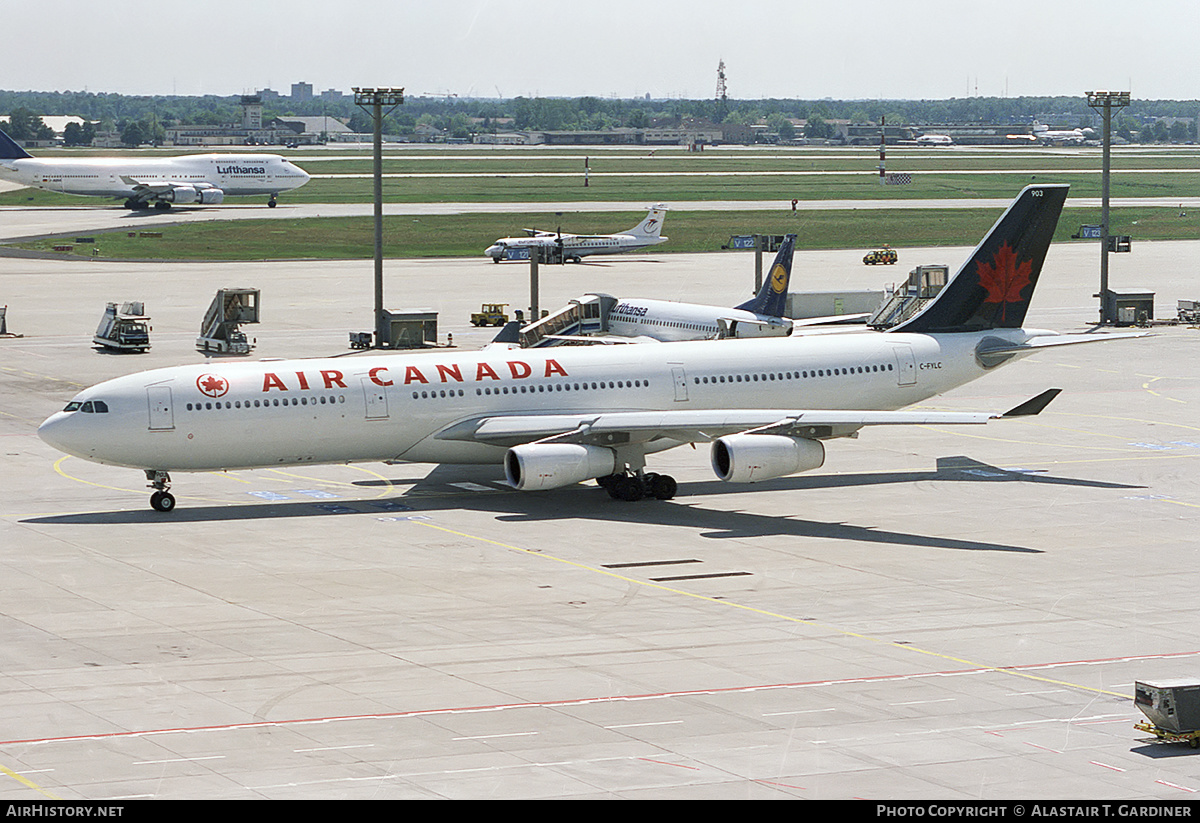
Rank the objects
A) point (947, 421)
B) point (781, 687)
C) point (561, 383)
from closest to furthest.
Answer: point (781, 687)
point (947, 421)
point (561, 383)

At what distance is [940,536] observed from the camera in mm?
45906

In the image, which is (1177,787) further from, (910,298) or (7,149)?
(7,149)

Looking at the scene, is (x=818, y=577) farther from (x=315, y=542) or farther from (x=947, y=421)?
(x=315, y=542)

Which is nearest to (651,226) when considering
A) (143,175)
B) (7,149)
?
(143,175)

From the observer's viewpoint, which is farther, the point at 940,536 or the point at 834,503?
the point at 834,503

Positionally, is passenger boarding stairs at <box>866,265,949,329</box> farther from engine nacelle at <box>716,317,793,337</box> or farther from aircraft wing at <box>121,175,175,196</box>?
aircraft wing at <box>121,175,175,196</box>

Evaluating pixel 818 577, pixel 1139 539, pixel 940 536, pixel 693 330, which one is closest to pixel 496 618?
pixel 818 577

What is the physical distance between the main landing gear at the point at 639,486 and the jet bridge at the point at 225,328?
39095mm

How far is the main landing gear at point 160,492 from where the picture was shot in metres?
48.7

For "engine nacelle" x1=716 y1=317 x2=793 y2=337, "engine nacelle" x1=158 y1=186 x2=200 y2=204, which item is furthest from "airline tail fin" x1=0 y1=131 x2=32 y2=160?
"engine nacelle" x1=716 y1=317 x2=793 y2=337

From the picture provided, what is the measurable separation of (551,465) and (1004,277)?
19.3m

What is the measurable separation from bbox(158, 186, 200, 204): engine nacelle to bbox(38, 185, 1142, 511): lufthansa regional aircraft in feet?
450

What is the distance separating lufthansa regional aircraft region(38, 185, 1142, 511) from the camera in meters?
47.7
